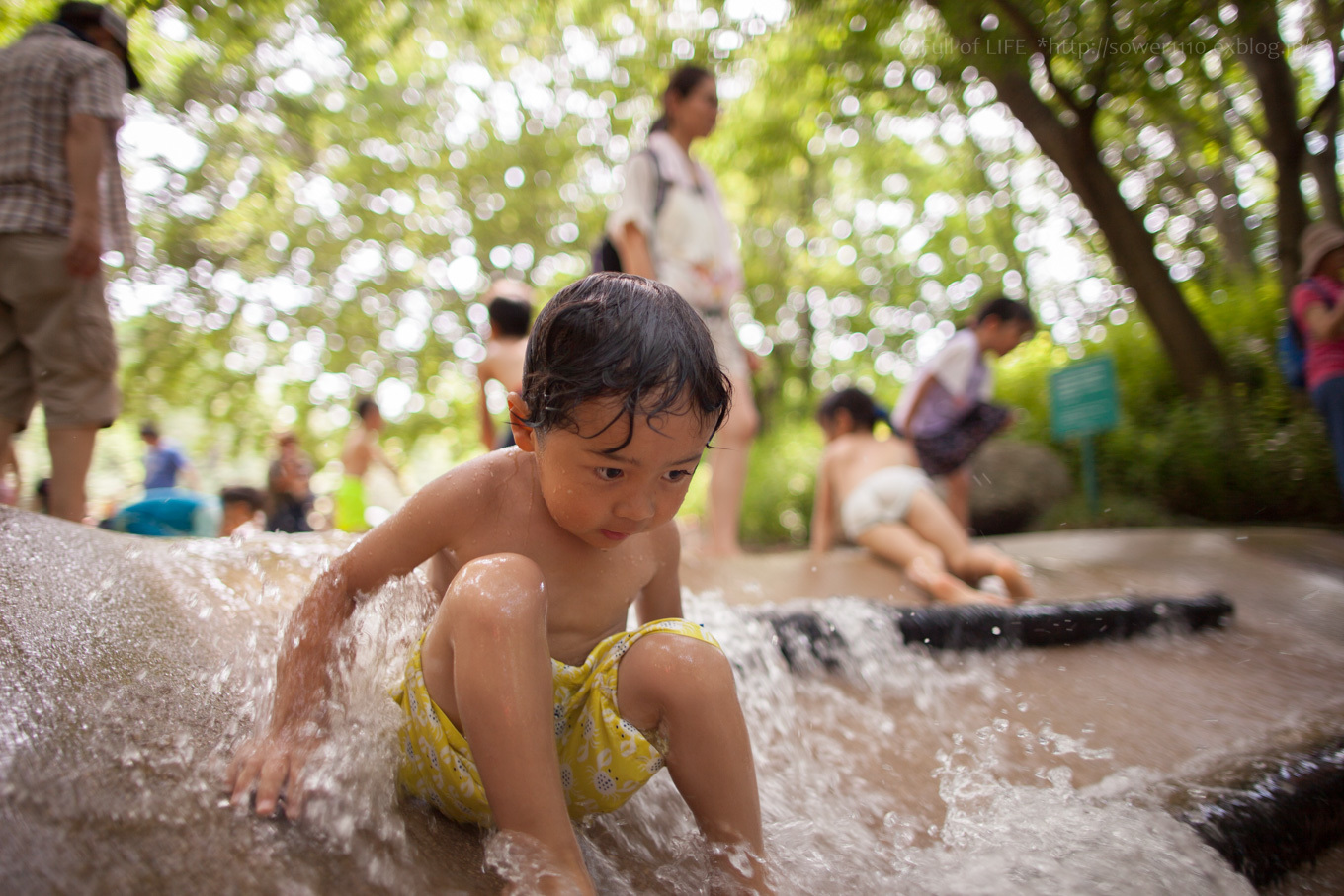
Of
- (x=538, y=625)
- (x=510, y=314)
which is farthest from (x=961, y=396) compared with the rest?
(x=538, y=625)

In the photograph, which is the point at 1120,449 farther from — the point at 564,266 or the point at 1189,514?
the point at 564,266

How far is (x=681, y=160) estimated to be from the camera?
374 centimetres

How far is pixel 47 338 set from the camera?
8.66 feet

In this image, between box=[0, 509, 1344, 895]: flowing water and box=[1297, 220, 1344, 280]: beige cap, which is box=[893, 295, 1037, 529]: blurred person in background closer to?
box=[1297, 220, 1344, 280]: beige cap

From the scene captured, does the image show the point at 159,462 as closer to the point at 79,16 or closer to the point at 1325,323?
the point at 79,16

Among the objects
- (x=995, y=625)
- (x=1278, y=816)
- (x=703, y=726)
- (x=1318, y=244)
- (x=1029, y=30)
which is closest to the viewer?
(x=703, y=726)

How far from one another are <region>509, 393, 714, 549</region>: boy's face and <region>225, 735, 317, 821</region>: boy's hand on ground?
1.86 feet

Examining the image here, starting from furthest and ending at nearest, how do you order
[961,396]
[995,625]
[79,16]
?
[961,396]
[79,16]
[995,625]

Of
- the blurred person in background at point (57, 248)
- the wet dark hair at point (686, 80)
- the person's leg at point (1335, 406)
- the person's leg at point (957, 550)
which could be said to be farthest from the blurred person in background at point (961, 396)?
the blurred person in background at point (57, 248)

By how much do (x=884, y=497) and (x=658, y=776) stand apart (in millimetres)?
2669

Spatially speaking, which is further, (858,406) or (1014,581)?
(858,406)

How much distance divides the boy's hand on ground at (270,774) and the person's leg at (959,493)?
4343 mm

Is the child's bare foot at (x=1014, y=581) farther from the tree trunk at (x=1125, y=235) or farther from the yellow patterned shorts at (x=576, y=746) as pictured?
the tree trunk at (x=1125, y=235)

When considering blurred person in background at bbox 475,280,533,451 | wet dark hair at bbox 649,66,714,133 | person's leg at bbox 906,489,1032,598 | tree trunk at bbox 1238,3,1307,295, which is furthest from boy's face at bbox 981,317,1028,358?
tree trunk at bbox 1238,3,1307,295
